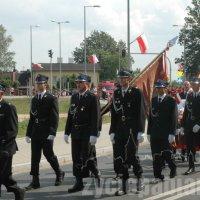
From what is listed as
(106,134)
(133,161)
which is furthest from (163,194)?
(106,134)

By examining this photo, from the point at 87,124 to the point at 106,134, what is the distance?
10925 mm

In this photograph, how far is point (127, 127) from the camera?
9.52m

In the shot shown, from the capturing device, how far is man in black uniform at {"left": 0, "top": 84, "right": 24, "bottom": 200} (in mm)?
8133

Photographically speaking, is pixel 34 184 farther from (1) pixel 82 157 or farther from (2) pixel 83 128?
(2) pixel 83 128

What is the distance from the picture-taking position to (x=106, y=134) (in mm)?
20625

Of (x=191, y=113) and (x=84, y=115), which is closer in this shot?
(x=84, y=115)

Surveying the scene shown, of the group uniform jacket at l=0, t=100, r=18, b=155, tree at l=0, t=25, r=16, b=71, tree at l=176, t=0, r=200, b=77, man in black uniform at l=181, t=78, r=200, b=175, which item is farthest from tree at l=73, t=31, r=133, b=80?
uniform jacket at l=0, t=100, r=18, b=155

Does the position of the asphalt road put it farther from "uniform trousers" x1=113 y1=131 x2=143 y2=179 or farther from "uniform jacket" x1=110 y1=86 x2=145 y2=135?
"uniform jacket" x1=110 y1=86 x2=145 y2=135

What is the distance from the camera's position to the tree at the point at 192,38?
9325cm

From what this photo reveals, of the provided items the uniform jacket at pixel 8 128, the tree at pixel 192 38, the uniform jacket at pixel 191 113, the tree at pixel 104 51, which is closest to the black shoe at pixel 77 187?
the uniform jacket at pixel 8 128

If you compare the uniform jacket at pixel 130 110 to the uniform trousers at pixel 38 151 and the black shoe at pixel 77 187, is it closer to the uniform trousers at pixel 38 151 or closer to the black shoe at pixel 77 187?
the black shoe at pixel 77 187

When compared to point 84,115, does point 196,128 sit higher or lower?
lower

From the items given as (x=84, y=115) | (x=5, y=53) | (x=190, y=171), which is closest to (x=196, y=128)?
(x=190, y=171)

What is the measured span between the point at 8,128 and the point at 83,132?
1735mm
